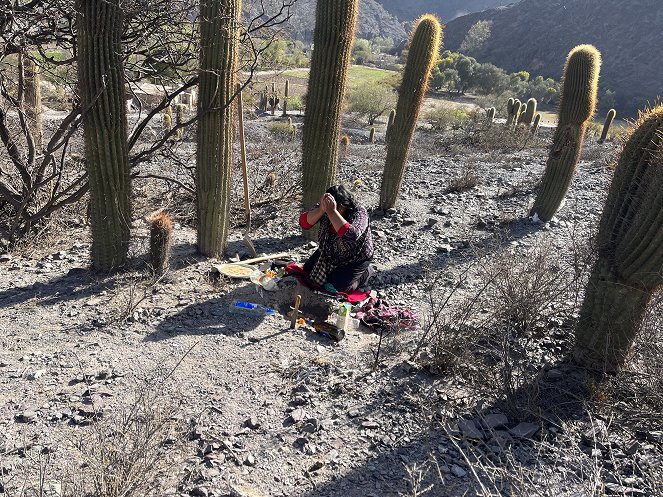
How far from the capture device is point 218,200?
548cm

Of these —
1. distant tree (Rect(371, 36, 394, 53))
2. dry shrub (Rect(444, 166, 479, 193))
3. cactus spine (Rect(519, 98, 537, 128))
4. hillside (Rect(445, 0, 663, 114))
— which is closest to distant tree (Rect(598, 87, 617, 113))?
hillside (Rect(445, 0, 663, 114))

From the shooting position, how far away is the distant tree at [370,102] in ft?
82.4

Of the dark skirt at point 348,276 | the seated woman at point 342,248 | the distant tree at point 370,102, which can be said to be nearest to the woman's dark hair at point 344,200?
the seated woman at point 342,248

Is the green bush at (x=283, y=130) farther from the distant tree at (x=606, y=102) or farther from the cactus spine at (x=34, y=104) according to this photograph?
the distant tree at (x=606, y=102)

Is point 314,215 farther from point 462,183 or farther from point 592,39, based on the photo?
point 592,39

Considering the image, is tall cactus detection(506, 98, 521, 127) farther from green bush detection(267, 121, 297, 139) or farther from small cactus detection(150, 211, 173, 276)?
small cactus detection(150, 211, 173, 276)

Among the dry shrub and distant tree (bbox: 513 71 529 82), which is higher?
distant tree (bbox: 513 71 529 82)

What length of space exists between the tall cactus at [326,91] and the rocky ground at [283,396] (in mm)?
1544

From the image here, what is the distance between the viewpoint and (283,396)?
3.60 metres

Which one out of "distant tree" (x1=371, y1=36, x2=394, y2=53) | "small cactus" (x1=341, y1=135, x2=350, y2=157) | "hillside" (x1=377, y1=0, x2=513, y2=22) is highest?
"hillside" (x1=377, y1=0, x2=513, y2=22)

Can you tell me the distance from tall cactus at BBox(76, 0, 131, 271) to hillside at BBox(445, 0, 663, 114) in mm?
47259

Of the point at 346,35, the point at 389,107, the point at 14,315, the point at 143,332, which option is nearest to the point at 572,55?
the point at 346,35

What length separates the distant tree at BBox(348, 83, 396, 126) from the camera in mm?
25109

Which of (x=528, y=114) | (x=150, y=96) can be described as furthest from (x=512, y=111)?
(x=150, y=96)
